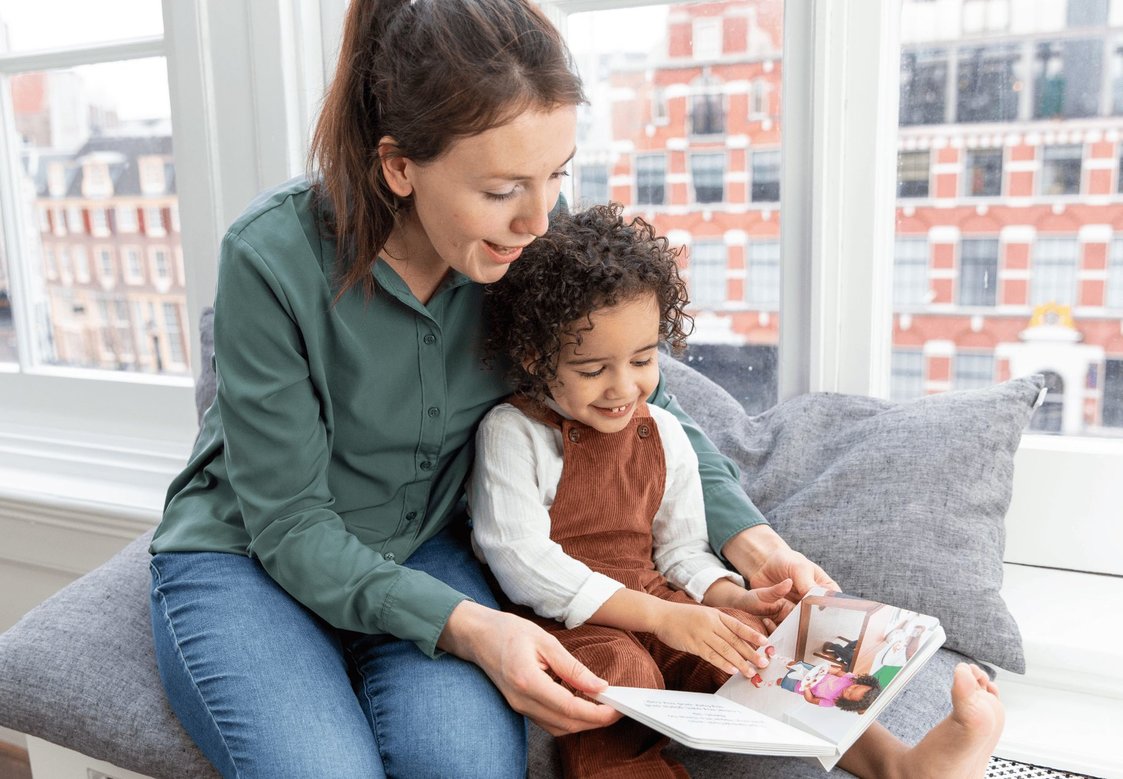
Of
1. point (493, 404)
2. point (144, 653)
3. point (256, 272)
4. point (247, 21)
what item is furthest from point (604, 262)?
point (247, 21)

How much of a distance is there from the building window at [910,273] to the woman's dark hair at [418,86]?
0.80 m

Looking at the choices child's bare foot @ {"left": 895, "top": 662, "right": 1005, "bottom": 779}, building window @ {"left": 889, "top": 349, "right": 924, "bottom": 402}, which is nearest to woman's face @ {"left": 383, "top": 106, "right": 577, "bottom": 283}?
child's bare foot @ {"left": 895, "top": 662, "right": 1005, "bottom": 779}

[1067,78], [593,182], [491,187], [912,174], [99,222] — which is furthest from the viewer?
[99,222]

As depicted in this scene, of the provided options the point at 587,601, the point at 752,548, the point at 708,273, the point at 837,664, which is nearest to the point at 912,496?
the point at 752,548

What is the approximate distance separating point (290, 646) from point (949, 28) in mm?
1296

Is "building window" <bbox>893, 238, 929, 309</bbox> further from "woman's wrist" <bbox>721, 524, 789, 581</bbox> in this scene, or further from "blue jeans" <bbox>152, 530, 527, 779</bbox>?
"blue jeans" <bbox>152, 530, 527, 779</bbox>

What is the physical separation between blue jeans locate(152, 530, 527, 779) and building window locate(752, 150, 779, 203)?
99 centimetres

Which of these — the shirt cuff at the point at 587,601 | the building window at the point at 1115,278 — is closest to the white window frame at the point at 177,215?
the shirt cuff at the point at 587,601

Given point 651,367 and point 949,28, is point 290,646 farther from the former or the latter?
point 949,28

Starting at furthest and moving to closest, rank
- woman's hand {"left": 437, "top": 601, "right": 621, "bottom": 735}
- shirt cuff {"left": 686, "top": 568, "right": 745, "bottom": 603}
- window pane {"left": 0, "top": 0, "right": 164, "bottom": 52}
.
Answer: window pane {"left": 0, "top": 0, "right": 164, "bottom": 52}
shirt cuff {"left": 686, "top": 568, "right": 745, "bottom": 603}
woman's hand {"left": 437, "top": 601, "right": 621, "bottom": 735}

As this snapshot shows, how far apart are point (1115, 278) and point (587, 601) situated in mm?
1000

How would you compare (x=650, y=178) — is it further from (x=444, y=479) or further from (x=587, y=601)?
(x=587, y=601)

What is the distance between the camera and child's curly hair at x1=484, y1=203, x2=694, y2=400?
1.16m

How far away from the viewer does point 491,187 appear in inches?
41.2
